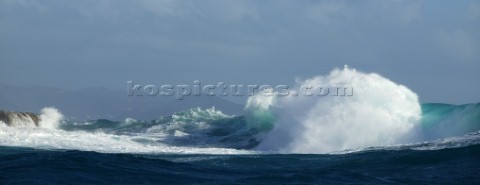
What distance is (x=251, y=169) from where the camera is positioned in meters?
20.7

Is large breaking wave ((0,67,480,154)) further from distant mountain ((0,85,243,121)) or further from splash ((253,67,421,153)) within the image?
distant mountain ((0,85,243,121))

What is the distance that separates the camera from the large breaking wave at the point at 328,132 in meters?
29.9

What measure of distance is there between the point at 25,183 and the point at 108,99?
125m

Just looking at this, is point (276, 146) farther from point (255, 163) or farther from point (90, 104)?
point (90, 104)

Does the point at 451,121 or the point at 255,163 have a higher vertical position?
the point at 451,121

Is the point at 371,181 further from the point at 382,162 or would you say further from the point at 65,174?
the point at 65,174

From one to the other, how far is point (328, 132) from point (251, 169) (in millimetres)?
12234

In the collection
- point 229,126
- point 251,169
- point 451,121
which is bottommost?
point 251,169

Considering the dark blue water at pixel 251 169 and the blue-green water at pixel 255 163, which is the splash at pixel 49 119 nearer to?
the blue-green water at pixel 255 163

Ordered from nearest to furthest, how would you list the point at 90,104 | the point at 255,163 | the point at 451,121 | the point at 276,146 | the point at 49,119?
1. the point at 255,163
2. the point at 451,121
3. the point at 276,146
4. the point at 49,119
5. the point at 90,104

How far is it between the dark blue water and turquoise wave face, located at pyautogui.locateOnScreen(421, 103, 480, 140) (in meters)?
7.25

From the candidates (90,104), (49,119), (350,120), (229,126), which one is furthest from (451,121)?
(90,104)

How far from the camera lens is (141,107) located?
129m

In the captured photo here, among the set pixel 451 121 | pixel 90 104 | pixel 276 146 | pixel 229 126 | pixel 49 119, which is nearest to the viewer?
pixel 451 121
